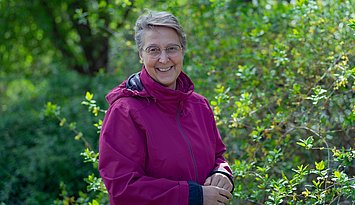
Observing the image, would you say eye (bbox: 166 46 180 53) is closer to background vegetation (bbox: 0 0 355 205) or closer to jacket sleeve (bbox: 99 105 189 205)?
jacket sleeve (bbox: 99 105 189 205)

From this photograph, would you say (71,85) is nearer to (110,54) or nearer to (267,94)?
(110,54)

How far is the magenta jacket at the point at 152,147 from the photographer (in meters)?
2.96

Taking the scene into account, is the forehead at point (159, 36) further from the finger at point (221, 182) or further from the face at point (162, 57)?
the finger at point (221, 182)

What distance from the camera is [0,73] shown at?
10.1 metres

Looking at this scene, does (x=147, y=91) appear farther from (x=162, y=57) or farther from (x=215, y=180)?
(x=215, y=180)

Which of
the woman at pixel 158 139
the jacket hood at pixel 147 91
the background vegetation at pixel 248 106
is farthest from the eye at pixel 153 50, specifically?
the background vegetation at pixel 248 106

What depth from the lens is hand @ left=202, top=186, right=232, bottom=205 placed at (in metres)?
3.05

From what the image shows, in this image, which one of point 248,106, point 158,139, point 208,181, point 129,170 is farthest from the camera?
point 248,106

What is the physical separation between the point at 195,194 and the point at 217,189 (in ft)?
0.52

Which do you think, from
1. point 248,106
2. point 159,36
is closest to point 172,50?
point 159,36

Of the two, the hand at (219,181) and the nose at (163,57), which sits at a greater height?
the nose at (163,57)

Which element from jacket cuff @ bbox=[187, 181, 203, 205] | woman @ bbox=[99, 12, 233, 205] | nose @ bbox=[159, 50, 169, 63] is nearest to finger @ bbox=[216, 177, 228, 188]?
woman @ bbox=[99, 12, 233, 205]

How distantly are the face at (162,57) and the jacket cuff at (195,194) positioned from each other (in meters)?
0.55

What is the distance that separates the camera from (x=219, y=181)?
322cm
